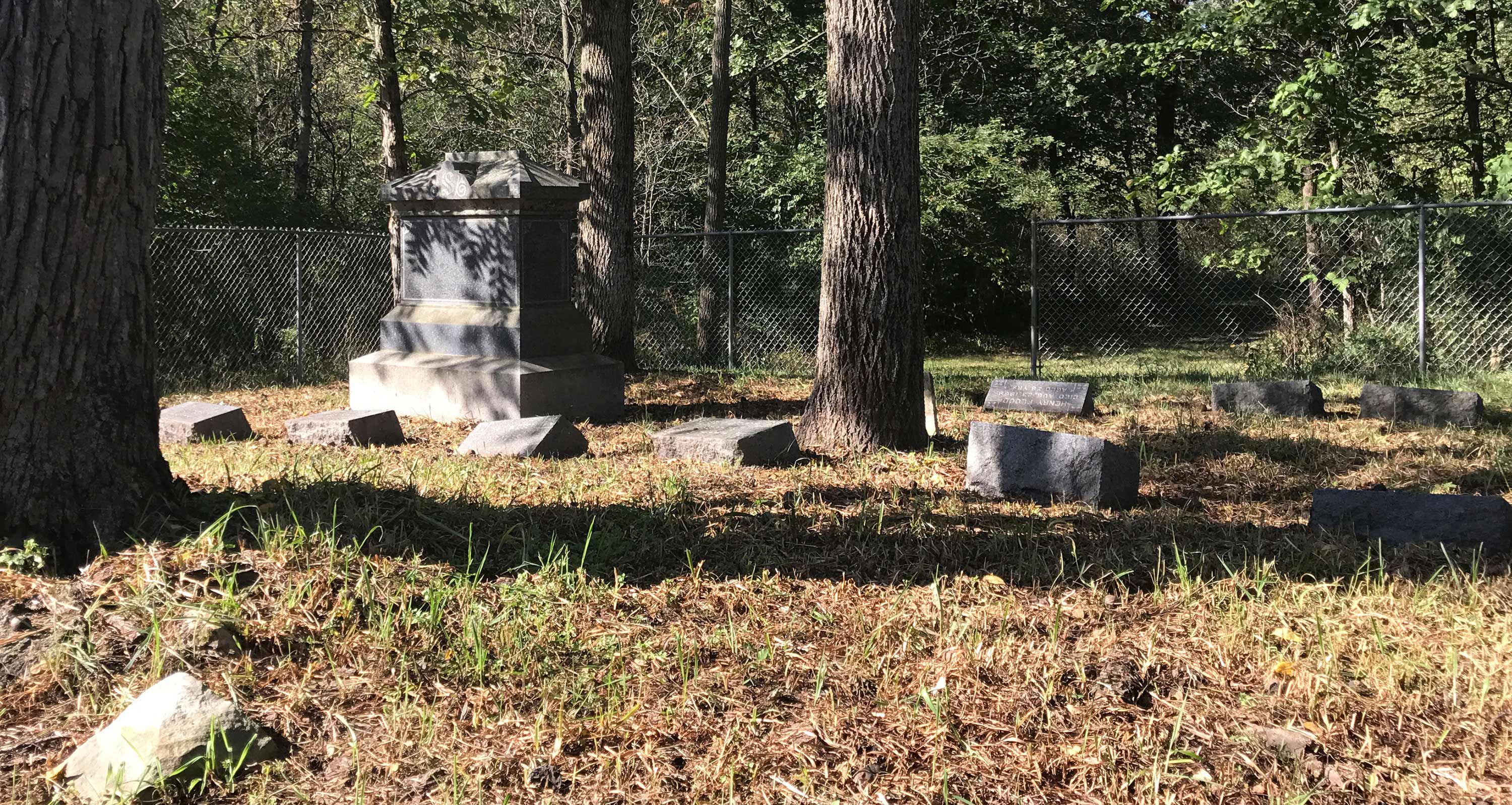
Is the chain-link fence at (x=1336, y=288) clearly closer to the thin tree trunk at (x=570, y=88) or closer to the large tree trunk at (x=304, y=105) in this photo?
the thin tree trunk at (x=570, y=88)

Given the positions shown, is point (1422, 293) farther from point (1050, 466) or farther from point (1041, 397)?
point (1050, 466)

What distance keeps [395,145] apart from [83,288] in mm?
9484

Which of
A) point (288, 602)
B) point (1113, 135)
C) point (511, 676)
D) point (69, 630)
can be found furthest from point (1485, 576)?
point (1113, 135)

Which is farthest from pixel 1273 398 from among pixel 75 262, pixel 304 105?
pixel 304 105

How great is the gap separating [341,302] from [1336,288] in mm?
12875

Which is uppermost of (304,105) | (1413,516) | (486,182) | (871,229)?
(304,105)

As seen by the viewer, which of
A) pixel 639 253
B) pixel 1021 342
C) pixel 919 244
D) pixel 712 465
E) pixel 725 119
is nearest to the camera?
pixel 712 465

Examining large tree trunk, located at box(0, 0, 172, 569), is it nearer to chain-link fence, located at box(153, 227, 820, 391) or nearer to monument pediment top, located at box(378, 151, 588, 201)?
monument pediment top, located at box(378, 151, 588, 201)

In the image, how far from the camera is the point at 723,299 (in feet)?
54.4

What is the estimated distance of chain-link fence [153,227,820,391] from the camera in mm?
12898

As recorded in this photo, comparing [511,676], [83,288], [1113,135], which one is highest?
[1113,135]

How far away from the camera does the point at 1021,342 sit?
19.5 metres

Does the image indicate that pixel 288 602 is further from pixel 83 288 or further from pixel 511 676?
pixel 83 288

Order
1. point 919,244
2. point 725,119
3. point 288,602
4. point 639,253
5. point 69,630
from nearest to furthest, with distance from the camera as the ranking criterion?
1. point 69,630
2. point 288,602
3. point 919,244
4. point 725,119
5. point 639,253
